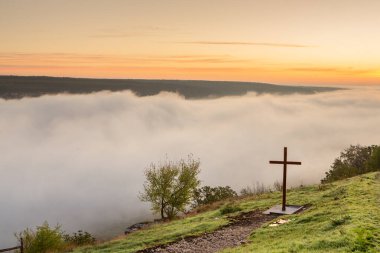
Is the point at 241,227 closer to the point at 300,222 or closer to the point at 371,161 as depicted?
the point at 300,222

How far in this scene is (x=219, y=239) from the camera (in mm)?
28656

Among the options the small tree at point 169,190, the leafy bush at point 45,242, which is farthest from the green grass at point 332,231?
the small tree at point 169,190

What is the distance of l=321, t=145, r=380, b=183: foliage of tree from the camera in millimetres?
77000

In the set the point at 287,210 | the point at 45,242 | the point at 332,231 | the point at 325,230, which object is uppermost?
the point at 332,231

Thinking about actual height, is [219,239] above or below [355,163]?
above

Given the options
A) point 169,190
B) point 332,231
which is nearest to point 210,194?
point 169,190

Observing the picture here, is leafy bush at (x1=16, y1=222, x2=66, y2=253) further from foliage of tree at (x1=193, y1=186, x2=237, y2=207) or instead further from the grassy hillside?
foliage of tree at (x1=193, y1=186, x2=237, y2=207)

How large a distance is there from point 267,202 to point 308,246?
23.6 metres

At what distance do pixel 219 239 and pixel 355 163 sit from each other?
7243 centimetres

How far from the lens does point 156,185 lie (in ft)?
247

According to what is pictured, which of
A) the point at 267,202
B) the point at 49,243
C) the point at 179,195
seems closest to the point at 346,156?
the point at 179,195

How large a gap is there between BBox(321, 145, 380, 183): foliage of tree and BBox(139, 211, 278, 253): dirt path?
4546cm

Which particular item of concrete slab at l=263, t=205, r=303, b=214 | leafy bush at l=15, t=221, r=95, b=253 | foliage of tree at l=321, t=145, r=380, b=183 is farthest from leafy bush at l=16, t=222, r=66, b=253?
foliage of tree at l=321, t=145, r=380, b=183

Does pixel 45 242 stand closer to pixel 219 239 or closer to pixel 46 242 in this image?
pixel 46 242
